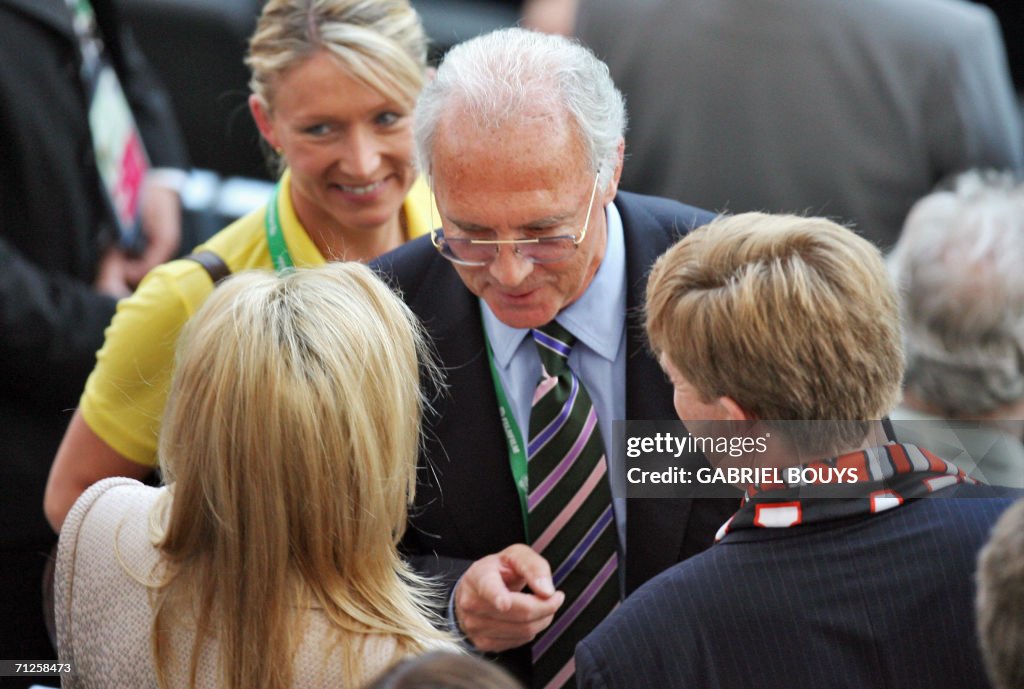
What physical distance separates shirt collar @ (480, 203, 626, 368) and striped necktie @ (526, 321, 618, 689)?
0.39ft

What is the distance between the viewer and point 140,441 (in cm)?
253

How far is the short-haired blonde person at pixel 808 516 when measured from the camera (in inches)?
67.6

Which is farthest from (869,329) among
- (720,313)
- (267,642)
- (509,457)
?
(267,642)

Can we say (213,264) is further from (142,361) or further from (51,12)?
(51,12)

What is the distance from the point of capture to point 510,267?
2.16m

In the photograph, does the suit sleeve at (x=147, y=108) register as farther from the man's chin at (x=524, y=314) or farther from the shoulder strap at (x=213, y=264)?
the man's chin at (x=524, y=314)

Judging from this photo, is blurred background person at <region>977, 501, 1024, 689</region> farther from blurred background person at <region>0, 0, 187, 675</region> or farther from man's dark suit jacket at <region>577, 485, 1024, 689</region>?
blurred background person at <region>0, 0, 187, 675</region>

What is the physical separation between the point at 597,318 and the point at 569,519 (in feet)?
1.22

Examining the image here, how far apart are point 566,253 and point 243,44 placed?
4.02 m

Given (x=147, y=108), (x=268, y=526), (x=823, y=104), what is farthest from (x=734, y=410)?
(x=147, y=108)

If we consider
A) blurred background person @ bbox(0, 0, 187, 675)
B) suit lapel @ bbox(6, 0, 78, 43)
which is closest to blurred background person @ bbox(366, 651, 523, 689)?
blurred background person @ bbox(0, 0, 187, 675)

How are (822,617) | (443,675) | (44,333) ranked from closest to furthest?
(443,675) → (822,617) → (44,333)

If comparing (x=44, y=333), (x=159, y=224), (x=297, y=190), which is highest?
(x=297, y=190)

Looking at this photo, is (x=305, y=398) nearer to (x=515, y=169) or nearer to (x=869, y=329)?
(x=515, y=169)
